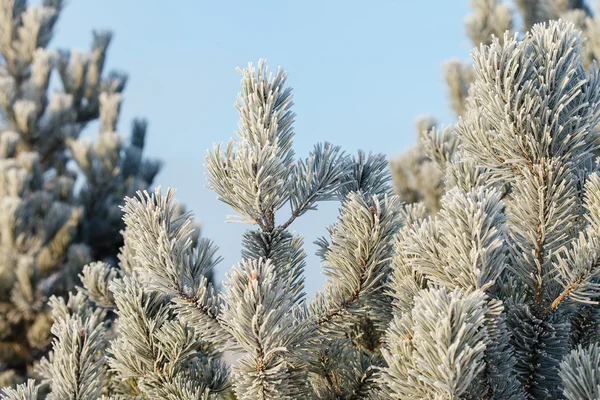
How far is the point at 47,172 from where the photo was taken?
286 inches

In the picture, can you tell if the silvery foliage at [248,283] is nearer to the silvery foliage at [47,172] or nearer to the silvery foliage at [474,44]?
the silvery foliage at [474,44]

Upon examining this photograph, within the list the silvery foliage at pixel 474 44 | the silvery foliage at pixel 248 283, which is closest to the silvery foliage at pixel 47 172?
the silvery foliage at pixel 474 44

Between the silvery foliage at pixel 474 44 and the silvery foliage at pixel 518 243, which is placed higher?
the silvery foliage at pixel 474 44

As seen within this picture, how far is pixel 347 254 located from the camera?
128 centimetres

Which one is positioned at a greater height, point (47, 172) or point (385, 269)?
point (47, 172)

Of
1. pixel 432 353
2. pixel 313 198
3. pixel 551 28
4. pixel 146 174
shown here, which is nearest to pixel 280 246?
pixel 313 198

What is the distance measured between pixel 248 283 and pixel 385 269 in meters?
0.39

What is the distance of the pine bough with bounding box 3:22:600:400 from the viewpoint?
40.9 inches

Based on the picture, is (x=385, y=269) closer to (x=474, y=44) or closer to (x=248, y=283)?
(x=248, y=283)

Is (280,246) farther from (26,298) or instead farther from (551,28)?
(26,298)

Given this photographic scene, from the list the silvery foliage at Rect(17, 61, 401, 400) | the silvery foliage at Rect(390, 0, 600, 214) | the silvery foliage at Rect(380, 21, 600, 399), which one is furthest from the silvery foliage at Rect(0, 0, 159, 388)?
the silvery foliage at Rect(380, 21, 600, 399)

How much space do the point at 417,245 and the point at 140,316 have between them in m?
0.65

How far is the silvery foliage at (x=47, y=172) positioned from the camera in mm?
5887

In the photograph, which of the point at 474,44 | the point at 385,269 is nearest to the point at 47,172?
the point at 474,44
